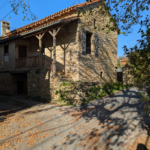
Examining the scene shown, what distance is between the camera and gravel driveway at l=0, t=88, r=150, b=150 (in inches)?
138

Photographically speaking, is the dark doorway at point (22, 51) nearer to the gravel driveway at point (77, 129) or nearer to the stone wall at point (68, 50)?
the stone wall at point (68, 50)

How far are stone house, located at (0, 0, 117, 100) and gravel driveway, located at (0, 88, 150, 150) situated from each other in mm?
2923

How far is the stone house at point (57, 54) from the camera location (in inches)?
337

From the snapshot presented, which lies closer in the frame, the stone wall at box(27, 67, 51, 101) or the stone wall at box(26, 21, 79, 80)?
the stone wall at box(27, 67, 51, 101)

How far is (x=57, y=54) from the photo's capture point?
34.0 ft

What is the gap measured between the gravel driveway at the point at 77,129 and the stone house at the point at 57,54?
2923mm

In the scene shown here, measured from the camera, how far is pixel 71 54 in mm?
9570

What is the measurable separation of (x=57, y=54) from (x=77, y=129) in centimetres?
716

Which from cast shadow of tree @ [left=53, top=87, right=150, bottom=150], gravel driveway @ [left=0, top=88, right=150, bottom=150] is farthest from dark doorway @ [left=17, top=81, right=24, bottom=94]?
cast shadow of tree @ [left=53, top=87, right=150, bottom=150]

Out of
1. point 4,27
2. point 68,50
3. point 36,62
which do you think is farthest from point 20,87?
point 4,27

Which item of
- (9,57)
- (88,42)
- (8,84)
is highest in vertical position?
(88,42)

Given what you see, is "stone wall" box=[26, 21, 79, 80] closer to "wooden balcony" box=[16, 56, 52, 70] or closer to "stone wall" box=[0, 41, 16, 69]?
"wooden balcony" box=[16, 56, 52, 70]

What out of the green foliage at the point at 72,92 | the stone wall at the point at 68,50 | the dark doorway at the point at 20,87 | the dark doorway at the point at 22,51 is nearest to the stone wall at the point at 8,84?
the dark doorway at the point at 20,87

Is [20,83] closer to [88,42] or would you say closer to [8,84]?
[8,84]
